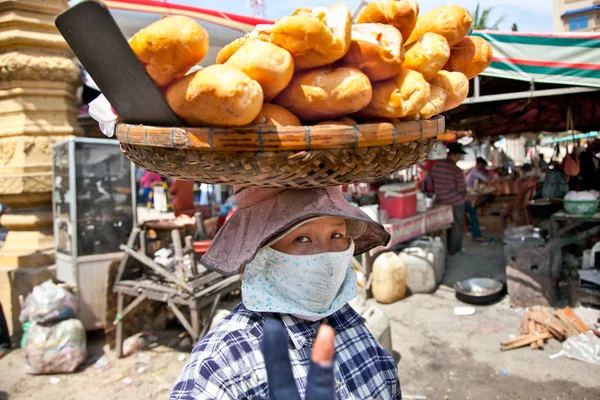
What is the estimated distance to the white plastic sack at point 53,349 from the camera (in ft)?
14.1

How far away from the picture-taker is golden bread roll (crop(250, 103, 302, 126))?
1.05 meters

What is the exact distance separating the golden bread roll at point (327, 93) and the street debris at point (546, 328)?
446 cm

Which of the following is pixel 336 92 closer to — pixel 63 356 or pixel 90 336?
pixel 63 356

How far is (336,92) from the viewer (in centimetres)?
106

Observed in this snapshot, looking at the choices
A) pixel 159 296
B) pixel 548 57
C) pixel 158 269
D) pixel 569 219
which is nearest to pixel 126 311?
pixel 159 296

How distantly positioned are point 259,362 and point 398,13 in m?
1.11

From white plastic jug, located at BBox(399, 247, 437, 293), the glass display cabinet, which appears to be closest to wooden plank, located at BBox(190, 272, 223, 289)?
the glass display cabinet

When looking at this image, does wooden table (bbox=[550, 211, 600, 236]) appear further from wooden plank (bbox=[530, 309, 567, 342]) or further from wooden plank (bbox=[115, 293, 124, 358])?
wooden plank (bbox=[115, 293, 124, 358])

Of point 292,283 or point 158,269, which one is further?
point 158,269

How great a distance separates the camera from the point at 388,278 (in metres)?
5.91

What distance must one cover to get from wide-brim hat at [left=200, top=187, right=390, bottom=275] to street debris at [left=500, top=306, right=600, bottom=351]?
4057mm

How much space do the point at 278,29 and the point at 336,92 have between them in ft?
0.72

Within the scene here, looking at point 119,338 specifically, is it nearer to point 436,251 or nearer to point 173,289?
point 173,289

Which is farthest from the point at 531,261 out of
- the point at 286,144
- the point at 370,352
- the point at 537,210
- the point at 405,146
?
the point at 286,144
